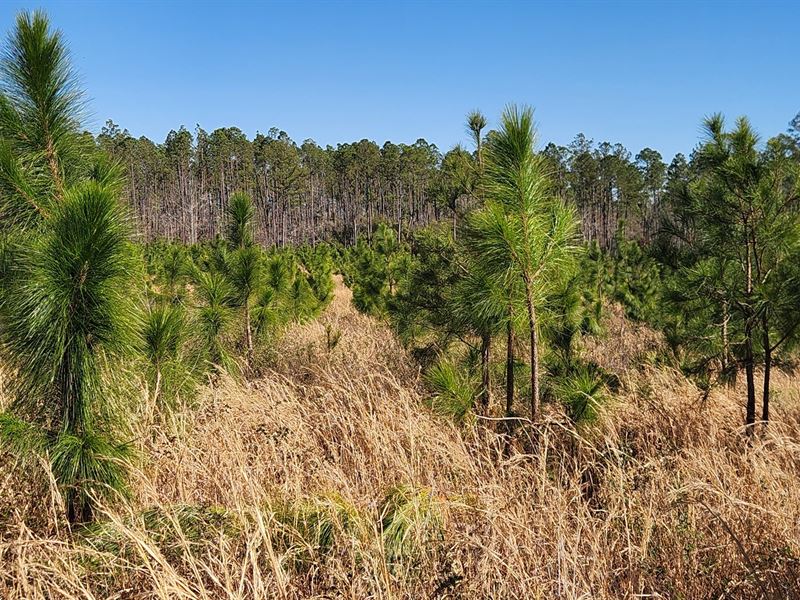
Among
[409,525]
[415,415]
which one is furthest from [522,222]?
[409,525]

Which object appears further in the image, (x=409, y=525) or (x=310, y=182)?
(x=310, y=182)

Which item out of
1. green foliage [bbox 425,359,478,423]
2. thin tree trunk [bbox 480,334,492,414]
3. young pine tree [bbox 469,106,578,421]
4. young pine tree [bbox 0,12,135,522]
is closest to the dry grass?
green foliage [bbox 425,359,478,423]

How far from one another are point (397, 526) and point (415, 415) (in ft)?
6.97

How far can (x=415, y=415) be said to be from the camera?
15.2 ft

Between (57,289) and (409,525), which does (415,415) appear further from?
(57,289)

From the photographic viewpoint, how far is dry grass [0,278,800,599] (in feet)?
6.89

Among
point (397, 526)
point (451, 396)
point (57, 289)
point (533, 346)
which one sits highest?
point (57, 289)

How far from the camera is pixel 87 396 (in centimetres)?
245

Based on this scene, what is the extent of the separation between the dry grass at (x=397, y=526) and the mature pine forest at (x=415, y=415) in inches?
0.9

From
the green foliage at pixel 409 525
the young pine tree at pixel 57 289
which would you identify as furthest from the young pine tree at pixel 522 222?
the young pine tree at pixel 57 289

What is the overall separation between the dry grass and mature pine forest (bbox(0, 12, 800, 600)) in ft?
0.07

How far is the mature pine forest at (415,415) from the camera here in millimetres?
2270

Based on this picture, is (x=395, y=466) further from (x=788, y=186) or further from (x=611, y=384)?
(x=788, y=186)

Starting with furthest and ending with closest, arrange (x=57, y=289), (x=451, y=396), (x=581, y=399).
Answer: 1. (x=451, y=396)
2. (x=581, y=399)
3. (x=57, y=289)
